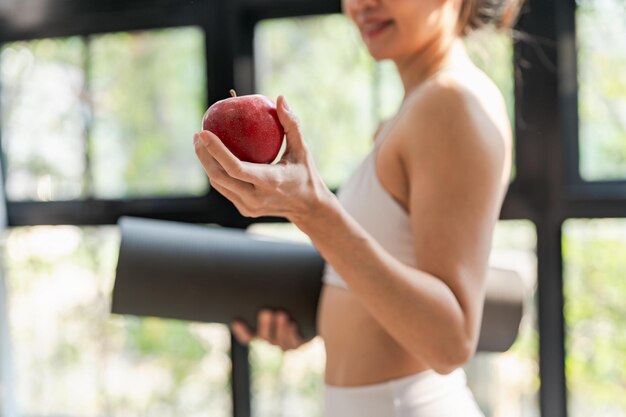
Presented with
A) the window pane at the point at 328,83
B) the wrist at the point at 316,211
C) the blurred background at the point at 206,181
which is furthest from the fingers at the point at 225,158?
the window pane at the point at 328,83

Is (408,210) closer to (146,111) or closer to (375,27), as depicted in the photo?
(375,27)

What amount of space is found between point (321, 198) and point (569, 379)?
55.5 inches

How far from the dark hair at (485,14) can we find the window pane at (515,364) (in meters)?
0.77

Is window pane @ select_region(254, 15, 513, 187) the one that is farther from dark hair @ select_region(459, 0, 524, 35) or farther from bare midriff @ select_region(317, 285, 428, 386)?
bare midriff @ select_region(317, 285, 428, 386)

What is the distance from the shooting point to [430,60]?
1.17 metres

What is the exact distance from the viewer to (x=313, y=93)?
2221 mm

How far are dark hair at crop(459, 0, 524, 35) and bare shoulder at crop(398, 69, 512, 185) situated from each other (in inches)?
7.3

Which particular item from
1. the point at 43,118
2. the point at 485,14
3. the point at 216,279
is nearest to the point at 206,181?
the point at 43,118

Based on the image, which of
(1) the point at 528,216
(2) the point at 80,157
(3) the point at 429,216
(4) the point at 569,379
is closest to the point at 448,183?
(3) the point at 429,216

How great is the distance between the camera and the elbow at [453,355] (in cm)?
98

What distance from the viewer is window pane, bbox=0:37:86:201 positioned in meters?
2.46

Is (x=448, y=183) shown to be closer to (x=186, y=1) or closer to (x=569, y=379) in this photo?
(x=569, y=379)

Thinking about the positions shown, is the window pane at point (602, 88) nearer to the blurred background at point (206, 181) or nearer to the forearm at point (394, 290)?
the blurred background at point (206, 181)

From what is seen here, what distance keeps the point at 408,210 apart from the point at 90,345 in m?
1.73
